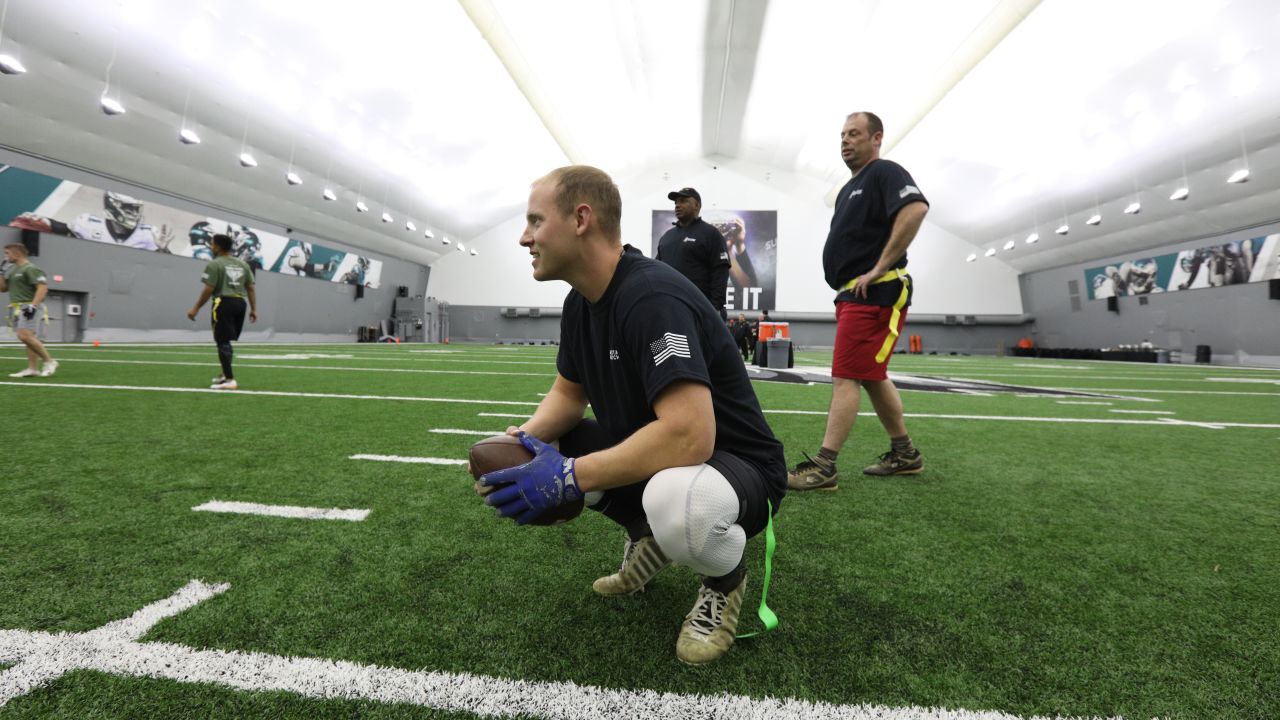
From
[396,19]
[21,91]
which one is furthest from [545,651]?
[21,91]

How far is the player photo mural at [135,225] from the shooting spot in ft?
44.1

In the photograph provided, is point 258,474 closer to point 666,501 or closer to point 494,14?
point 666,501

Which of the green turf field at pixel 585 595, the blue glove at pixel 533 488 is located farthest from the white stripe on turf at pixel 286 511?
Result: the blue glove at pixel 533 488

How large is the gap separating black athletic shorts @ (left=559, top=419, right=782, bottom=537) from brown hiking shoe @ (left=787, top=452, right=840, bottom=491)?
1.12 m

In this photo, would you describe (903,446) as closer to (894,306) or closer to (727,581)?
(894,306)

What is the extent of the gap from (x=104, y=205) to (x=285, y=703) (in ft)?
66.3

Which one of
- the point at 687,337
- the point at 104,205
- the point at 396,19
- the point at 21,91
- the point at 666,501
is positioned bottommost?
the point at 666,501

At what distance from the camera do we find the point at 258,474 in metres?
2.36

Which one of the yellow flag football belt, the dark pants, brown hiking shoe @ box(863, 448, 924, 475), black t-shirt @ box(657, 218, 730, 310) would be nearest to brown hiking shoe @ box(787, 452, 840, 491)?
brown hiking shoe @ box(863, 448, 924, 475)

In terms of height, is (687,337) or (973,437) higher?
(687,337)

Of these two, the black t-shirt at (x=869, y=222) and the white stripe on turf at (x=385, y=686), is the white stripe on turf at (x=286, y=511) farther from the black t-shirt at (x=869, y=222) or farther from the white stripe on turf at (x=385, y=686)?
the black t-shirt at (x=869, y=222)

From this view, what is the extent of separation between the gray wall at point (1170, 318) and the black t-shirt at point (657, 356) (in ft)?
81.4

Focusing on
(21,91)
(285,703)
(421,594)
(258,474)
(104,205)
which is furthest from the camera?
(104,205)

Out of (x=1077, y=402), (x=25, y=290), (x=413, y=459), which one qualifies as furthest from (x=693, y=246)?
(x=25, y=290)
